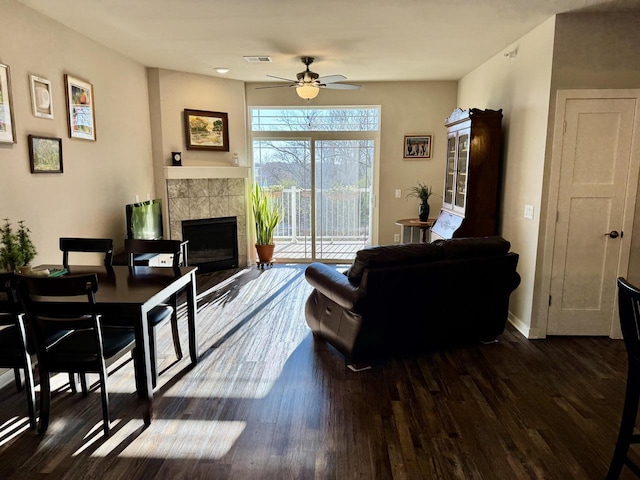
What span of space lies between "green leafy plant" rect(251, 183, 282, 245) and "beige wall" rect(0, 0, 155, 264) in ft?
5.05

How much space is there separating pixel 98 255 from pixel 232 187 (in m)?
2.39

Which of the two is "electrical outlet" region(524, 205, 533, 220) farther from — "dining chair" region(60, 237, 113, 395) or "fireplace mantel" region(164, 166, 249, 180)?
"fireplace mantel" region(164, 166, 249, 180)

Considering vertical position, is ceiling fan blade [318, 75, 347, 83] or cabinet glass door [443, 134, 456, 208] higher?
ceiling fan blade [318, 75, 347, 83]

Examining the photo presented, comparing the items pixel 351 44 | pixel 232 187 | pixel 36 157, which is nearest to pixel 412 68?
pixel 351 44

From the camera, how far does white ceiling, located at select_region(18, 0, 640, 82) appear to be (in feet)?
10.7

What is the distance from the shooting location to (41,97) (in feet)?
11.5

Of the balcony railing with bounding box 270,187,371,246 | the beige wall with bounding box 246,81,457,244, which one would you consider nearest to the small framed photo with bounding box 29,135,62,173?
the beige wall with bounding box 246,81,457,244

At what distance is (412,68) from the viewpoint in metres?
5.51

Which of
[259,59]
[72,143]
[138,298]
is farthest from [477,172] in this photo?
[72,143]

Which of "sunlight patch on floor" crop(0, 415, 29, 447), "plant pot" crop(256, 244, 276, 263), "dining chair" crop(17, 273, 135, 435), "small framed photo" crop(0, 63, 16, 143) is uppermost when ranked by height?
"small framed photo" crop(0, 63, 16, 143)

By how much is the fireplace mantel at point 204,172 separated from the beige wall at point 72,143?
0.28 meters

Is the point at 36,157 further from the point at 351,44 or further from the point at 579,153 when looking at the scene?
the point at 579,153

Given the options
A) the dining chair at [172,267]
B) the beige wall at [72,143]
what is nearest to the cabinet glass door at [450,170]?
the dining chair at [172,267]

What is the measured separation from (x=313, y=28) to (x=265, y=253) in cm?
351
